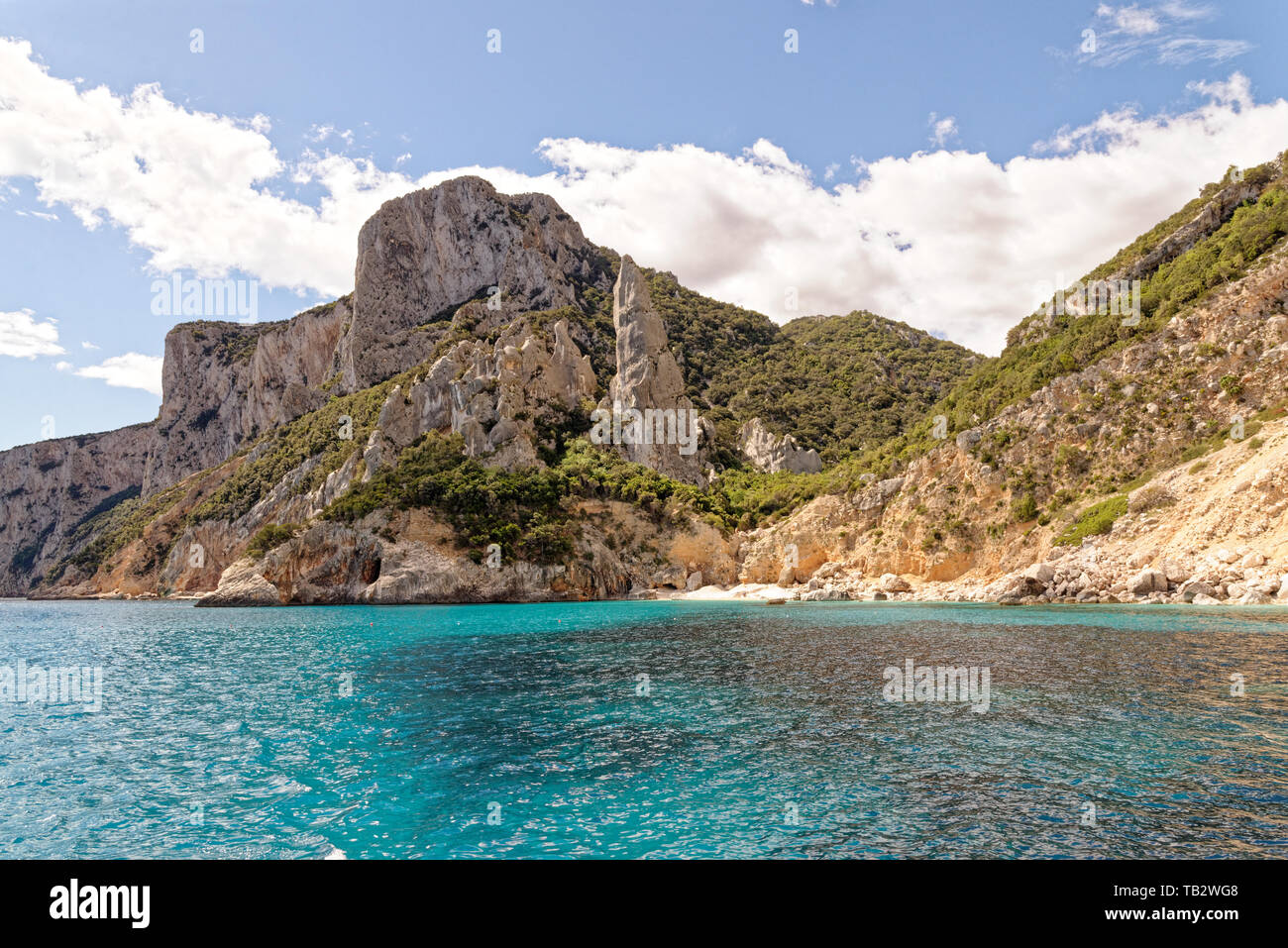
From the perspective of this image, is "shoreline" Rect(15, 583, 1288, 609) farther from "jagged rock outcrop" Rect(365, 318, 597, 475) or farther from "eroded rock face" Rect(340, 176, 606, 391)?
"eroded rock face" Rect(340, 176, 606, 391)

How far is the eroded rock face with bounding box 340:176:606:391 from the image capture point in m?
113

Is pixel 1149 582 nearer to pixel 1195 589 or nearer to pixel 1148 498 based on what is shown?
pixel 1195 589

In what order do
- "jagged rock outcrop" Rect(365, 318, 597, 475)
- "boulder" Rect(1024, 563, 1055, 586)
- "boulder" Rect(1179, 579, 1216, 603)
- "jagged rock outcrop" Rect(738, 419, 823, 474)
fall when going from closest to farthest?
"boulder" Rect(1179, 579, 1216, 603), "boulder" Rect(1024, 563, 1055, 586), "jagged rock outcrop" Rect(365, 318, 597, 475), "jagged rock outcrop" Rect(738, 419, 823, 474)

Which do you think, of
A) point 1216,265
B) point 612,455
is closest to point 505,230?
point 612,455

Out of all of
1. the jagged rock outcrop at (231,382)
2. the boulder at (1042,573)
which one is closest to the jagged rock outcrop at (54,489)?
the jagged rock outcrop at (231,382)

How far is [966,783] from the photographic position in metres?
11.0

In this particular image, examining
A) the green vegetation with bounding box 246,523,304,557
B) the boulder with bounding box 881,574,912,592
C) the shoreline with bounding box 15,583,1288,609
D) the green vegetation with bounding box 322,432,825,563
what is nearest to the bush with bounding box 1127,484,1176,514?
the shoreline with bounding box 15,583,1288,609

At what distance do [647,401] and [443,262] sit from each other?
2124 inches

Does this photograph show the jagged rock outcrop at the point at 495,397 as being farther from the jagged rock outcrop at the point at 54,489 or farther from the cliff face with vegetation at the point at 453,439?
the jagged rock outcrop at the point at 54,489

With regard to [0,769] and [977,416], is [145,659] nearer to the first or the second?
[0,769]

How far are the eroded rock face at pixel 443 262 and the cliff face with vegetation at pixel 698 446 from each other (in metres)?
0.48

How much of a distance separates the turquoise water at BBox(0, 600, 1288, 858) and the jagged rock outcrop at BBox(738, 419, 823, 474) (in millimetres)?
60967
